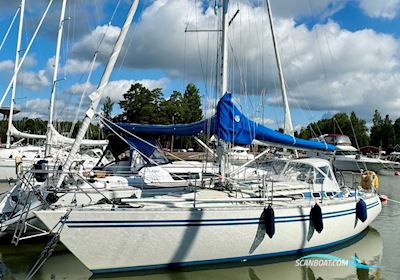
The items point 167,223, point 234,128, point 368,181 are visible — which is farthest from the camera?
point 368,181

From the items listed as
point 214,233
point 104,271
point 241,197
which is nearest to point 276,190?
point 241,197

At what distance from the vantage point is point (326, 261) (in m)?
10.8

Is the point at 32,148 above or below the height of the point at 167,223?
above

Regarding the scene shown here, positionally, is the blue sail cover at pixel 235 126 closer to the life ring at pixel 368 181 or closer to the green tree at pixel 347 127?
the life ring at pixel 368 181

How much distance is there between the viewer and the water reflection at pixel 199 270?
9273 millimetres

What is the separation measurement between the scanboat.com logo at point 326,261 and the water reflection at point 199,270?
6.6 inches

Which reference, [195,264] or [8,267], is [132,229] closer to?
[195,264]

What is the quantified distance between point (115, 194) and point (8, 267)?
3598mm

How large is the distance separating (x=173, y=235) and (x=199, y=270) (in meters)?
1.20

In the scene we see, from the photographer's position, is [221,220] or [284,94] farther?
[284,94]

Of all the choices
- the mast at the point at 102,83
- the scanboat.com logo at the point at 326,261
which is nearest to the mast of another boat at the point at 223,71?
the scanboat.com logo at the point at 326,261

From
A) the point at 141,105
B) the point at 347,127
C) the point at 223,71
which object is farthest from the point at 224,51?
the point at 347,127

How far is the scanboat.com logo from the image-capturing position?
34.9 feet

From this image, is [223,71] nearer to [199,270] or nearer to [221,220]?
[221,220]
